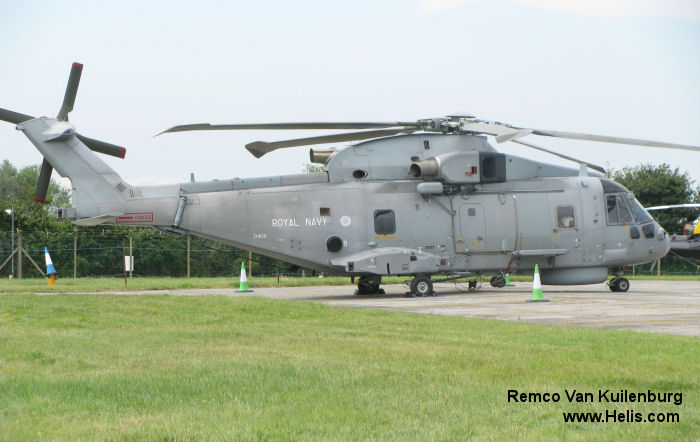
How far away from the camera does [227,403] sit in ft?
19.5

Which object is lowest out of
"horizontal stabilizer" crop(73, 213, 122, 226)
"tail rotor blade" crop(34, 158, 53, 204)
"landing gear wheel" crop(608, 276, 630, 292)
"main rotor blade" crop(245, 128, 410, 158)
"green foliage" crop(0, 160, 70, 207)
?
"landing gear wheel" crop(608, 276, 630, 292)

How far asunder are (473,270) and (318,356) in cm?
1319

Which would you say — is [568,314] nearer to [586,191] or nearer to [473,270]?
[473,270]

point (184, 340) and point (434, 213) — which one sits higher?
point (434, 213)

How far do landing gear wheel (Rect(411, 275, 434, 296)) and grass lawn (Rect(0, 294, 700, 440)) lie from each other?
827cm

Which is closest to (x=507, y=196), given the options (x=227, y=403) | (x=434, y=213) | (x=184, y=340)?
(x=434, y=213)

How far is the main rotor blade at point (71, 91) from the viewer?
56.1ft

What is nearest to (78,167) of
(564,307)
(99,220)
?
(99,220)

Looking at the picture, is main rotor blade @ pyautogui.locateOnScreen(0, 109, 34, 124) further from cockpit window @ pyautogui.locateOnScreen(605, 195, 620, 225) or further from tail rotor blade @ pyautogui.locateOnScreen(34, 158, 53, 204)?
cockpit window @ pyautogui.locateOnScreen(605, 195, 620, 225)

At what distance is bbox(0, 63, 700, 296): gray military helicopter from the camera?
61.7ft

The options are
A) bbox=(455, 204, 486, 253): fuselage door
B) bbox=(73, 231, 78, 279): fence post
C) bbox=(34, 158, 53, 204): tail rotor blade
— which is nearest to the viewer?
bbox=(34, 158, 53, 204): tail rotor blade

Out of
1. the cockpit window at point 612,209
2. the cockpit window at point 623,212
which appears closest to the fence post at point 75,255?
the cockpit window at point 612,209

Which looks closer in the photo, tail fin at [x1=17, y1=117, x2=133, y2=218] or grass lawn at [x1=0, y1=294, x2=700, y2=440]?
grass lawn at [x1=0, y1=294, x2=700, y2=440]

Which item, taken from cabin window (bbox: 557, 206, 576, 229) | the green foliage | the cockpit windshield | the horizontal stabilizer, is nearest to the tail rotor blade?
the horizontal stabilizer
